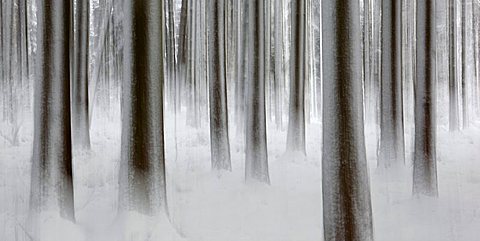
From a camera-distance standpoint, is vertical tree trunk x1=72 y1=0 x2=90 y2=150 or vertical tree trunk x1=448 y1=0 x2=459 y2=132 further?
vertical tree trunk x1=448 y1=0 x2=459 y2=132

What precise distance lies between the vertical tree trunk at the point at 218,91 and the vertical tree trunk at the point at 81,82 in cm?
252

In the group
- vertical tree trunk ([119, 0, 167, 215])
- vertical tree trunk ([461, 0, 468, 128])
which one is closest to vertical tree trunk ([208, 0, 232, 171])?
vertical tree trunk ([119, 0, 167, 215])

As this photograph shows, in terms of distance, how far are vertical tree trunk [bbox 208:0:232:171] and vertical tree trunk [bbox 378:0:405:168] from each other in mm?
2818

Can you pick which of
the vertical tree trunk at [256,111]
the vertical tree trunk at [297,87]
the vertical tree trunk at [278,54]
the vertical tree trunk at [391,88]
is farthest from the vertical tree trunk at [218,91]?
the vertical tree trunk at [278,54]

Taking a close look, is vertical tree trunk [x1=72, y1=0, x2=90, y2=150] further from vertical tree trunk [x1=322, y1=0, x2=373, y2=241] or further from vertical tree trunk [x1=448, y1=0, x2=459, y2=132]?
vertical tree trunk [x1=448, y1=0, x2=459, y2=132]

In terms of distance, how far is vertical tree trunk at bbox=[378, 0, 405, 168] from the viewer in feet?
29.9

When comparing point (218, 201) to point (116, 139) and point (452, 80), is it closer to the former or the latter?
point (116, 139)

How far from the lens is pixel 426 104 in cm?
764

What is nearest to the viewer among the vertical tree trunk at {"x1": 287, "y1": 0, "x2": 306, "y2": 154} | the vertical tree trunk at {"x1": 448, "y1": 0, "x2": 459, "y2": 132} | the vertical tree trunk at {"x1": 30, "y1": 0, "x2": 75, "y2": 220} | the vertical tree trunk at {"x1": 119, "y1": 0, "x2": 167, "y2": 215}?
the vertical tree trunk at {"x1": 119, "y1": 0, "x2": 167, "y2": 215}

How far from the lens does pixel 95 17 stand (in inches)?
614

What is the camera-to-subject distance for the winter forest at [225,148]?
17.0 feet

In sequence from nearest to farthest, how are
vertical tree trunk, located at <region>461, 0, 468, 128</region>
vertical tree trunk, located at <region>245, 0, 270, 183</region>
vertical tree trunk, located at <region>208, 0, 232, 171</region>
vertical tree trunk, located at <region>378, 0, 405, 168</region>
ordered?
vertical tree trunk, located at <region>245, 0, 270, 183</region>, vertical tree trunk, located at <region>378, 0, 405, 168</region>, vertical tree trunk, located at <region>208, 0, 232, 171</region>, vertical tree trunk, located at <region>461, 0, 468, 128</region>

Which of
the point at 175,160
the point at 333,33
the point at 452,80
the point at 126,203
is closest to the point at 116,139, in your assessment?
the point at 175,160

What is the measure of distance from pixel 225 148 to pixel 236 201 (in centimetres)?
189
